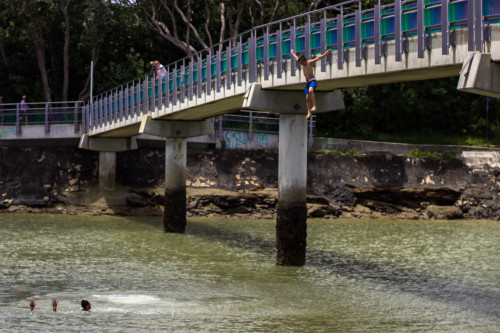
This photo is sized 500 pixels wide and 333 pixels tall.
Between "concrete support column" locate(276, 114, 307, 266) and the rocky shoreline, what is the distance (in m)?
18.0

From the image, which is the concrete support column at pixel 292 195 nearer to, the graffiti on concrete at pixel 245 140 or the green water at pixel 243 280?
the green water at pixel 243 280

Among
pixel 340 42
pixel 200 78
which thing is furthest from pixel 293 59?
pixel 200 78

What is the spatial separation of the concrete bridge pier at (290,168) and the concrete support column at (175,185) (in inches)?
474

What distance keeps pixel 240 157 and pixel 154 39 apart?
701 inches

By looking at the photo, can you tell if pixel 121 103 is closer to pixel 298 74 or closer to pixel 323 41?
pixel 298 74

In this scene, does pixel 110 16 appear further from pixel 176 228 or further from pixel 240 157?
pixel 176 228

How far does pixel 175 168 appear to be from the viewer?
39.4 metres

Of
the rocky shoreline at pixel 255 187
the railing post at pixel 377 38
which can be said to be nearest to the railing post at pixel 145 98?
the rocky shoreline at pixel 255 187

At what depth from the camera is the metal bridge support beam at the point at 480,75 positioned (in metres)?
18.1

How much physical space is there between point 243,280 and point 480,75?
9.92 metres

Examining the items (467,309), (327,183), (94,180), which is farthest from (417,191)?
(467,309)

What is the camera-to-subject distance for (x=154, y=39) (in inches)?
2468

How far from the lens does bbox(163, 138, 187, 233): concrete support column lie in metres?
39.0

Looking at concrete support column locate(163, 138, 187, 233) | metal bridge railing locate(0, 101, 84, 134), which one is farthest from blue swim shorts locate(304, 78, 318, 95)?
Answer: metal bridge railing locate(0, 101, 84, 134)
